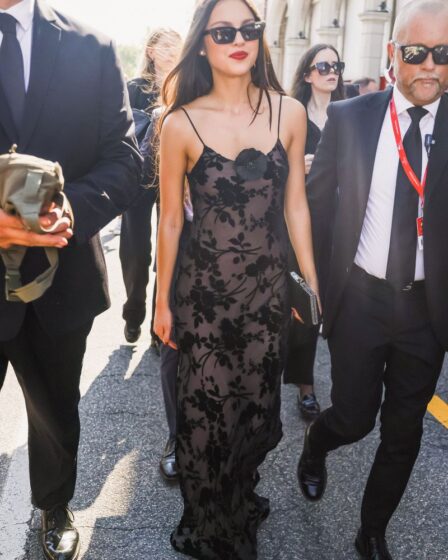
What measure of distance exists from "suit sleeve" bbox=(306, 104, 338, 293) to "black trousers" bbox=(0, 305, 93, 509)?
106 cm

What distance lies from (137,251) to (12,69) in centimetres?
278

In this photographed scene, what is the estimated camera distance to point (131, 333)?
511 cm

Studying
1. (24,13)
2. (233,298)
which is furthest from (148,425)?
(24,13)

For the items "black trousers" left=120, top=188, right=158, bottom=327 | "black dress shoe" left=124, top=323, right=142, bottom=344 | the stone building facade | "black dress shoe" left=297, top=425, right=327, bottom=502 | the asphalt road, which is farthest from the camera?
the stone building facade

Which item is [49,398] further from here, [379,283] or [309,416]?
[309,416]

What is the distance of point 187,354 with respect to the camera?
2611 millimetres

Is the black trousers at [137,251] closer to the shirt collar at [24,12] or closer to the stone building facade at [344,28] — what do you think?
the shirt collar at [24,12]

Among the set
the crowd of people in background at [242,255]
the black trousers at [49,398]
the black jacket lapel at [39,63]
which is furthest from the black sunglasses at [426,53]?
the black trousers at [49,398]

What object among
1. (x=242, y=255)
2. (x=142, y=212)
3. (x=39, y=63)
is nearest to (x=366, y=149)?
(x=242, y=255)

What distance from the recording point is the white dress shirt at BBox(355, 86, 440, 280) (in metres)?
2.44

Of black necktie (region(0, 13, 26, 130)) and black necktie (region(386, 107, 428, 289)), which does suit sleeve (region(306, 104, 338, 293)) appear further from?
black necktie (region(0, 13, 26, 130))

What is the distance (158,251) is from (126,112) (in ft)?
1.94

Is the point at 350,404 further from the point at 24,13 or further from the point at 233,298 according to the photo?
the point at 24,13

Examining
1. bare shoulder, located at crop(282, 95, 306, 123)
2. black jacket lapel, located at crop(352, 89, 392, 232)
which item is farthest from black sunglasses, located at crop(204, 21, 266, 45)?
black jacket lapel, located at crop(352, 89, 392, 232)
